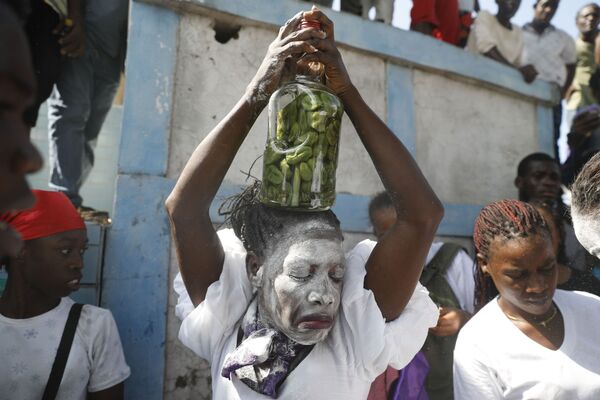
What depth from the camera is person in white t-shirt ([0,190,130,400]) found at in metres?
2.35

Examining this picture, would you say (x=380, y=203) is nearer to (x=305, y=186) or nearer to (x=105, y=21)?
(x=305, y=186)

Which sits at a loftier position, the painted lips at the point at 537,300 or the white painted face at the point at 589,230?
the white painted face at the point at 589,230

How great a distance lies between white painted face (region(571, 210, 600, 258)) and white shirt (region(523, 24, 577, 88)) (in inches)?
152

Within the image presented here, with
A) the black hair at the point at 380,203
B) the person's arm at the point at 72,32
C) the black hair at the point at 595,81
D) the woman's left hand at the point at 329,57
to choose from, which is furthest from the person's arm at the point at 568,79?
the woman's left hand at the point at 329,57

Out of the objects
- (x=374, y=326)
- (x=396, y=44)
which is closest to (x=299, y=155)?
(x=374, y=326)

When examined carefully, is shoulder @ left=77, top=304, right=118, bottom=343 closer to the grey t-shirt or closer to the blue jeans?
the blue jeans

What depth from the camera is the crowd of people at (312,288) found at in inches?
64.8

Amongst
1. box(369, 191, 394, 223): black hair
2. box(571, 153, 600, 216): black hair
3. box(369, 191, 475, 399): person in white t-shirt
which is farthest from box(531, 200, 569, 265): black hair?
box(571, 153, 600, 216): black hair

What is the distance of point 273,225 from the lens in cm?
179

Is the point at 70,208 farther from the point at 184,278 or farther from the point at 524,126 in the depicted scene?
the point at 524,126

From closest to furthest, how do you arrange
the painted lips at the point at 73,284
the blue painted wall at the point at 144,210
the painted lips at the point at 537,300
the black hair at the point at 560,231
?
the painted lips at the point at 537,300
the painted lips at the point at 73,284
the blue painted wall at the point at 144,210
the black hair at the point at 560,231

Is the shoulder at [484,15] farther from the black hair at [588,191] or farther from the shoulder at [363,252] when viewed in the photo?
the shoulder at [363,252]

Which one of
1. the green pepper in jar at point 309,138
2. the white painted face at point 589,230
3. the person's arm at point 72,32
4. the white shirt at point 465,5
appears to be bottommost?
the white painted face at point 589,230

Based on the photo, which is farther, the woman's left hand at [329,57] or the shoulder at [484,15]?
the shoulder at [484,15]
